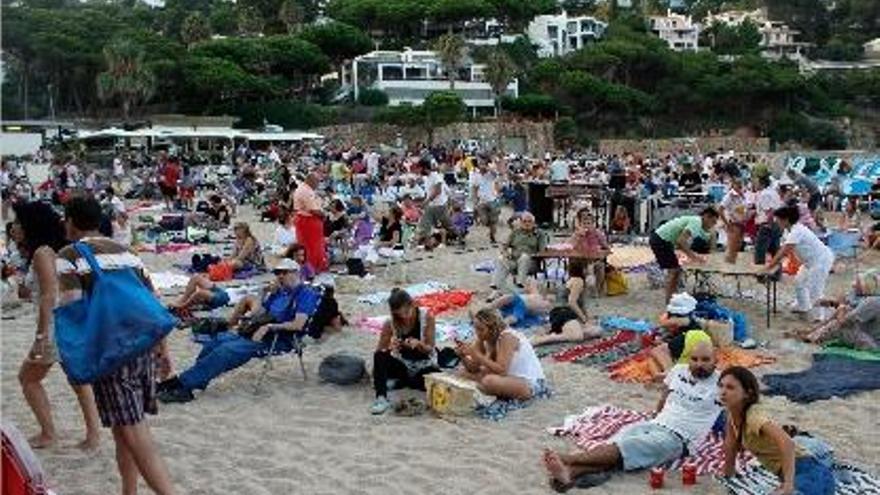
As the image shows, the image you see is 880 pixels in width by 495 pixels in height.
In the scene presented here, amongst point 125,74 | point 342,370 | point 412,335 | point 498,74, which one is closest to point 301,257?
point 342,370

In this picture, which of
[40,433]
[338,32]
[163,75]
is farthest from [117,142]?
[40,433]

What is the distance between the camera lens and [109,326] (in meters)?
4.33

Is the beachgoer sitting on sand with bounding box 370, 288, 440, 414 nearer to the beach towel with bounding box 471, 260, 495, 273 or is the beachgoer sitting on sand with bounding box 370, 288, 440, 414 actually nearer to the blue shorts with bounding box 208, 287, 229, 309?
the blue shorts with bounding box 208, 287, 229, 309

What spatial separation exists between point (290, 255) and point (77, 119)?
53.1 metres

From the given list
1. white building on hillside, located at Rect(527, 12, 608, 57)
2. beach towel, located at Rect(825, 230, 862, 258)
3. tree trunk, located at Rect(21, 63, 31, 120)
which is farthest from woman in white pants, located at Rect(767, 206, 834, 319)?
white building on hillside, located at Rect(527, 12, 608, 57)

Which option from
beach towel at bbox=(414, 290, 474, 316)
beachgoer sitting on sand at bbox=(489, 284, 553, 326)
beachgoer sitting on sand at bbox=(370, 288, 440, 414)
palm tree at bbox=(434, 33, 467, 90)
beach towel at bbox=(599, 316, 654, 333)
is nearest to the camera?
beachgoer sitting on sand at bbox=(370, 288, 440, 414)

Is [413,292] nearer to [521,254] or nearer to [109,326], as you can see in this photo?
[521,254]

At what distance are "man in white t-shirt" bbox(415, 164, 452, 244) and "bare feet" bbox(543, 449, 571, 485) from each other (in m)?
9.69

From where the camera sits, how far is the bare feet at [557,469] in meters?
5.35

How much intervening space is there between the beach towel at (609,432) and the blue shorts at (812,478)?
0.72 metres

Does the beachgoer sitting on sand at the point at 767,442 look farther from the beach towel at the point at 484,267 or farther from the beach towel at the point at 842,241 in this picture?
the beach towel at the point at 842,241

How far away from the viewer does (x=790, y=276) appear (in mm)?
11891

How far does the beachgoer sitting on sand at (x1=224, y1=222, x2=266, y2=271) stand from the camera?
1226 cm

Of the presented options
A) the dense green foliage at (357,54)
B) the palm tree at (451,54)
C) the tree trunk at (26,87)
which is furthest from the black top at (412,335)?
the palm tree at (451,54)
